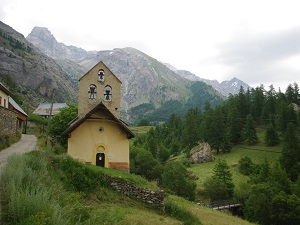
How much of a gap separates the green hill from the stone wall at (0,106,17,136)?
13993mm

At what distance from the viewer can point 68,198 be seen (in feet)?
42.5

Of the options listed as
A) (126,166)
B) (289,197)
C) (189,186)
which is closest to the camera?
(126,166)

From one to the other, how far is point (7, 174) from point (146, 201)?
37.3 ft

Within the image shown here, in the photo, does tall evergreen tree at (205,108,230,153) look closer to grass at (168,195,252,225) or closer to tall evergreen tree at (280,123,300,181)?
tall evergreen tree at (280,123,300,181)

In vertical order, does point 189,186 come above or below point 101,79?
below

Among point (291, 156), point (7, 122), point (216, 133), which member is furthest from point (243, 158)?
point (7, 122)

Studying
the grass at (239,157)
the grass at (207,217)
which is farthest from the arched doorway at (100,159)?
the grass at (239,157)

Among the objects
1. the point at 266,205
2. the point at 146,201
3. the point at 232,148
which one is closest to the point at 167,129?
the point at 232,148

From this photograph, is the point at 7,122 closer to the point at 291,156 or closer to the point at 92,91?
the point at 92,91

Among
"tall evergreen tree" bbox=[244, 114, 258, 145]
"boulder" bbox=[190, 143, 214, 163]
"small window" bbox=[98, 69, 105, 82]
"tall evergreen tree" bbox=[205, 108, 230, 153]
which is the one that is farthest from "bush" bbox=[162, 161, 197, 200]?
"tall evergreen tree" bbox=[244, 114, 258, 145]

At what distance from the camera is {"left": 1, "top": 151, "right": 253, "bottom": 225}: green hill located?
8141 millimetres

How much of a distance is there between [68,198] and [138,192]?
830 cm

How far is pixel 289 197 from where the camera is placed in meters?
45.1

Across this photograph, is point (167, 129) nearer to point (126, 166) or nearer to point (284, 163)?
point (284, 163)
